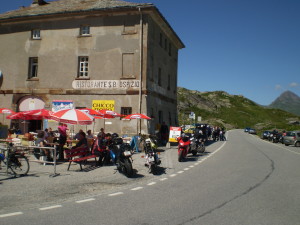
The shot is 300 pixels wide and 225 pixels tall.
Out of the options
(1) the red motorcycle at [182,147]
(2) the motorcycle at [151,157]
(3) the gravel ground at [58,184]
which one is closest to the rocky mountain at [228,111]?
(1) the red motorcycle at [182,147]

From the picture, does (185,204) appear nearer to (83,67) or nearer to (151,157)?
(151,157)

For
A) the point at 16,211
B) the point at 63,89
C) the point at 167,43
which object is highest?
the point at 167,43

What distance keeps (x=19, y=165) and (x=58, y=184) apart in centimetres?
196

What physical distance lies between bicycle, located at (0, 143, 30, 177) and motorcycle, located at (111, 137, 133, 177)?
3128 mm

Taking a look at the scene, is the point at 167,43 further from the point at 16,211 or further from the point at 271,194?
the point at 16,211

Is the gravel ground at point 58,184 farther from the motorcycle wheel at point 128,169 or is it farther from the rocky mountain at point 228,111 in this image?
the rocky mountain at point 228,111

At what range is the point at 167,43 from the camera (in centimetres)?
2883

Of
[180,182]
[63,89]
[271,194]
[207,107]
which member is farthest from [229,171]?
[207,107]

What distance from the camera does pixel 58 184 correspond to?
860cm

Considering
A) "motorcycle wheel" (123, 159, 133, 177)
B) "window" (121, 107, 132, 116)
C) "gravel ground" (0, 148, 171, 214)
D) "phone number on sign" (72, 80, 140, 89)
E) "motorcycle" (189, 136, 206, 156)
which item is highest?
"phone number on sign" (72, 80, 140, 89)

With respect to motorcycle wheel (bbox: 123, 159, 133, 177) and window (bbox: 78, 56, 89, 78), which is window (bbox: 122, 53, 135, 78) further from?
motorcycle wheel (bbox: 123, 159, 133, 177)

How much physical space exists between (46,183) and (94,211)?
3.41 metres

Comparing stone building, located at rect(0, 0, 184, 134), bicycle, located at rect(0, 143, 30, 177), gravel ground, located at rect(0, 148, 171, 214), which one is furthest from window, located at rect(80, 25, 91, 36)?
bicycle, located at rect(0, 143, 30, 177)

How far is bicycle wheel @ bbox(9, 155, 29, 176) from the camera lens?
9.61m
